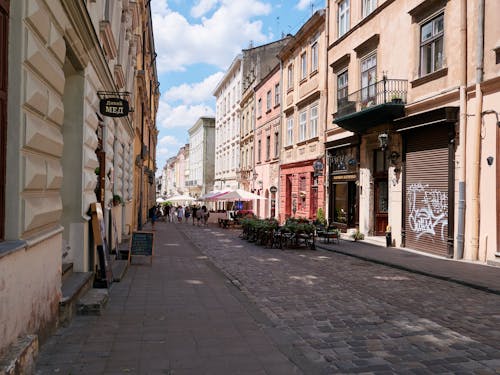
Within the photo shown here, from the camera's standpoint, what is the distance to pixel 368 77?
→ 19328 millimetres

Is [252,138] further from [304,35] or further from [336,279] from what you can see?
[336,279]

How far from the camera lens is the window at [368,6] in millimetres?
18947

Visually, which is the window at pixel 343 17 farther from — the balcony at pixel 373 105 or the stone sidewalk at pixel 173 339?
the stone sidewalk at pixel 173 339

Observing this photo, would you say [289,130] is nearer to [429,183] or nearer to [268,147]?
[268,147]

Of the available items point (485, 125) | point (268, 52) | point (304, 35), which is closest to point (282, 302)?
point (485, 125)

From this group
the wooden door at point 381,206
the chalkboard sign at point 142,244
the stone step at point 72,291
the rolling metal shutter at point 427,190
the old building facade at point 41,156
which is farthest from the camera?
the wooden door at point 381,206

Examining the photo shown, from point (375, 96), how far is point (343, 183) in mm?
5347

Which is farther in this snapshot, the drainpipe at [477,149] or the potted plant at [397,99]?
the potted plant at [397,99]

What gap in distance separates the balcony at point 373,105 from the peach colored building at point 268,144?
1135cm

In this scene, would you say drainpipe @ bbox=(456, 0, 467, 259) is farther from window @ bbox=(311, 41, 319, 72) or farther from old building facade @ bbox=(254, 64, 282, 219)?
old building facade @ bbox=(254, 64, 282, 219)

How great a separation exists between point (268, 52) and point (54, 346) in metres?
40.3

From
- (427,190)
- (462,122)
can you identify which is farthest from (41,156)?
(427,190)

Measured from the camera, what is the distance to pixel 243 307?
289 inches

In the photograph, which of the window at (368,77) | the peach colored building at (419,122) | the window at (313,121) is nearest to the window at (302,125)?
the window at (313,121)
